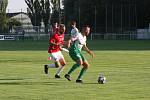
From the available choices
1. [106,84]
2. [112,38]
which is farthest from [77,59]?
[112,38]

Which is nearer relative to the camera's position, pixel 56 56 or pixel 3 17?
pixel 56 56

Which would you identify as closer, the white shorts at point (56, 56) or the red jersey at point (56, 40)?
the red jersey at point (56, 40)

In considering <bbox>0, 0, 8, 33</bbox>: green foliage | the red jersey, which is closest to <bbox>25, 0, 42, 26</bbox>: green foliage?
<bbox>0, 0, 8, 33</bbox>: green foliage

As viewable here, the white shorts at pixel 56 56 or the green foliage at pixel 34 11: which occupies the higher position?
the green foliage at pixel 34 11

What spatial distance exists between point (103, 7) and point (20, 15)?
5188 centimetres

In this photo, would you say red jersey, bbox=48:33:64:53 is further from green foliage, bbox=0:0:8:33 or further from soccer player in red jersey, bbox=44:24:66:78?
green foliage, bbox=0:0:8:33

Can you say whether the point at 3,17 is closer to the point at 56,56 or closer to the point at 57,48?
the point at 57,48

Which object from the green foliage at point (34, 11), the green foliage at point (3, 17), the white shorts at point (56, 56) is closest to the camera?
the white shorts at point (56, 56)

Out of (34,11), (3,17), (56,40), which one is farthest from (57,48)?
(34,11)

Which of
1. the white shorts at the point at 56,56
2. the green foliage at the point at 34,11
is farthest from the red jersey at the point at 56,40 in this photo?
the green foliage at the point at 34,11

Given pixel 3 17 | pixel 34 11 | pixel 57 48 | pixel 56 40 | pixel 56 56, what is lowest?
pixel 56 56

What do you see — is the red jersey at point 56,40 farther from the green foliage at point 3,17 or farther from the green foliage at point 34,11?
the green foliage at point 34,11

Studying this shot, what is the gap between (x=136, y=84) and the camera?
1853 centimetres

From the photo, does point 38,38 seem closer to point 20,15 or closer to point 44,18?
point 44,18
